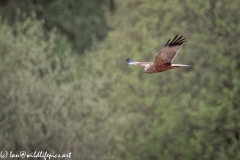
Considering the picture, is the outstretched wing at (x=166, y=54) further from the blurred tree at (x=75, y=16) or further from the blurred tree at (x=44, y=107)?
the blurred tree at (x=75, y=16)

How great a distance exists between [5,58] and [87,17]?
8.65 metres

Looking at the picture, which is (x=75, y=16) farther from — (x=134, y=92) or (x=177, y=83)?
(x=177, y=83)

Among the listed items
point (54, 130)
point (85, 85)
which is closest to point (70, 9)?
point (85, 85)

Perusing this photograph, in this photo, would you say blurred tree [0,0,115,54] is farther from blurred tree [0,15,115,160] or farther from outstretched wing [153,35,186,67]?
outstretched wing [153,35,186,67]

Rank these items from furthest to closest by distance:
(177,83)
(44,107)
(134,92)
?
(134,92), (177,83), (44,107)

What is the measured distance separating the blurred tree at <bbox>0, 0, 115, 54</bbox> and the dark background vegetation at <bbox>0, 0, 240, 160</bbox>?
415 centimetres

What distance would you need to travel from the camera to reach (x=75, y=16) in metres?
A: 28.5

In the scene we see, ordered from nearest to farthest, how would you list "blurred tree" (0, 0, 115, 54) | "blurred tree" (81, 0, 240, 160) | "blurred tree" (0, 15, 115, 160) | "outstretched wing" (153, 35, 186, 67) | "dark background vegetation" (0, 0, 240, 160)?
1. "outstretched wing" (153, 35, 186, 67)
2. "blurred tree" (81, 0, 240, 160)
3. "dark background vegetation" (0, 0, 240, 160)
4. "blurred tree" (0, 15, 115, 160)
5. "blurred tree" (0, 0, 115, 54)

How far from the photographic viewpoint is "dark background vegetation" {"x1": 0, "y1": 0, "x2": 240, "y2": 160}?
727 inches

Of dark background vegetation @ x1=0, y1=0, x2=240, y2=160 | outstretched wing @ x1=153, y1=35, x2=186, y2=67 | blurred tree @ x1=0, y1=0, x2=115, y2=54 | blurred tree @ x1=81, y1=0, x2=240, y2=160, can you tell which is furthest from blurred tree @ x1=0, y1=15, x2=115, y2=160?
outstretched wing @ x1=153, y1=35, x2=186, y2=67

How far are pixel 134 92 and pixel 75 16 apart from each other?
804 cm

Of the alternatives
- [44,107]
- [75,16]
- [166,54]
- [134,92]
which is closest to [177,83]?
[134,92]

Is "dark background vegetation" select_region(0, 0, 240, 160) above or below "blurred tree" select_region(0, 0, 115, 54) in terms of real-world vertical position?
below

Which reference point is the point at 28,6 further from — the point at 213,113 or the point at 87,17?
the point at 213,113
